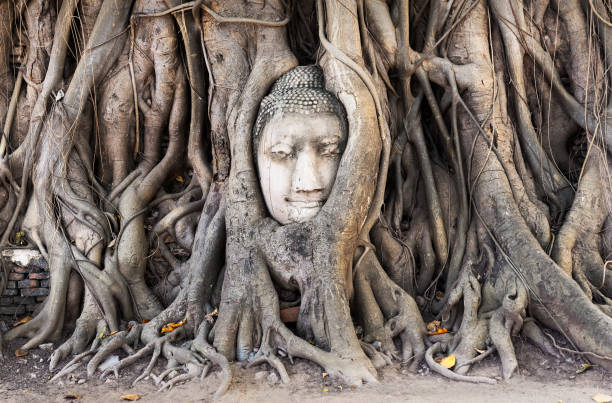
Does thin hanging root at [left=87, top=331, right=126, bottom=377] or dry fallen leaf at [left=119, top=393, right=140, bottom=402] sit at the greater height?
thin hanging root at [left=87, top=331, right=126, bottom=377]

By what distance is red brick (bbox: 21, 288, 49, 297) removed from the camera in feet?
12.4

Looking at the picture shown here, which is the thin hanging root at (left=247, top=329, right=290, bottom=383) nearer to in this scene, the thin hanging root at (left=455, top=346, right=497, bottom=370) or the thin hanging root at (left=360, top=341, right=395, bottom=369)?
the thin hanging root at (left=360, top=341, right=395, bottom=369)

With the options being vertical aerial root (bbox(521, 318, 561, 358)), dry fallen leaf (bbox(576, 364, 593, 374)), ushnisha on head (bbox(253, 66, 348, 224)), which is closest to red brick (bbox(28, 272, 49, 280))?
ushnisha on head (bbox(253, 66, 348, 224))

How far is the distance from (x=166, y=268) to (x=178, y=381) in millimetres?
1308

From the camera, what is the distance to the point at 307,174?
3.17 meters

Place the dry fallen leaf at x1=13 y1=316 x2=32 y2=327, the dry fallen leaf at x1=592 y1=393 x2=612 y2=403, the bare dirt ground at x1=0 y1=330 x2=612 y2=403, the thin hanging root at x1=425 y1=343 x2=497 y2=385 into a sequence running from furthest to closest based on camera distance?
the dry fallen leaf at x1=13 y1=316 x2=32 y2=327 → the thin hanging root at x1=425 y1=343 x2=497 y2=385 → the bare dirt ground at x1=0 y1=330 x2=612 y2=403 → the dry fallen leaf at x1=592 y1=393 x2=612 y2=403

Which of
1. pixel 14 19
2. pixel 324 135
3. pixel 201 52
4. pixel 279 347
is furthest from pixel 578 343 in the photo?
pixel 14 19

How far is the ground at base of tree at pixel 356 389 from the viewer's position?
2506 millimetres

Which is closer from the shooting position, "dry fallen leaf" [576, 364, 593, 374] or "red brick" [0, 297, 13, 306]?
"dry fallen leaf" [576, 364, 593, 374]

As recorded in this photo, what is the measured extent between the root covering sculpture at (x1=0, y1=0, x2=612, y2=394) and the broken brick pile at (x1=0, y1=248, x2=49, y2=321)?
11 centimetres

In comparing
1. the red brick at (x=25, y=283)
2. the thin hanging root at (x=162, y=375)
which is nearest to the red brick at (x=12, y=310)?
the red brick at (x=25, y=283)

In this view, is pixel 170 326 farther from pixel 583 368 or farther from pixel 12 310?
pixel 583 368

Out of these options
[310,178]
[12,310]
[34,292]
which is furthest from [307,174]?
[12,310]

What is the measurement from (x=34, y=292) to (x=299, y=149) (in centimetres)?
221
